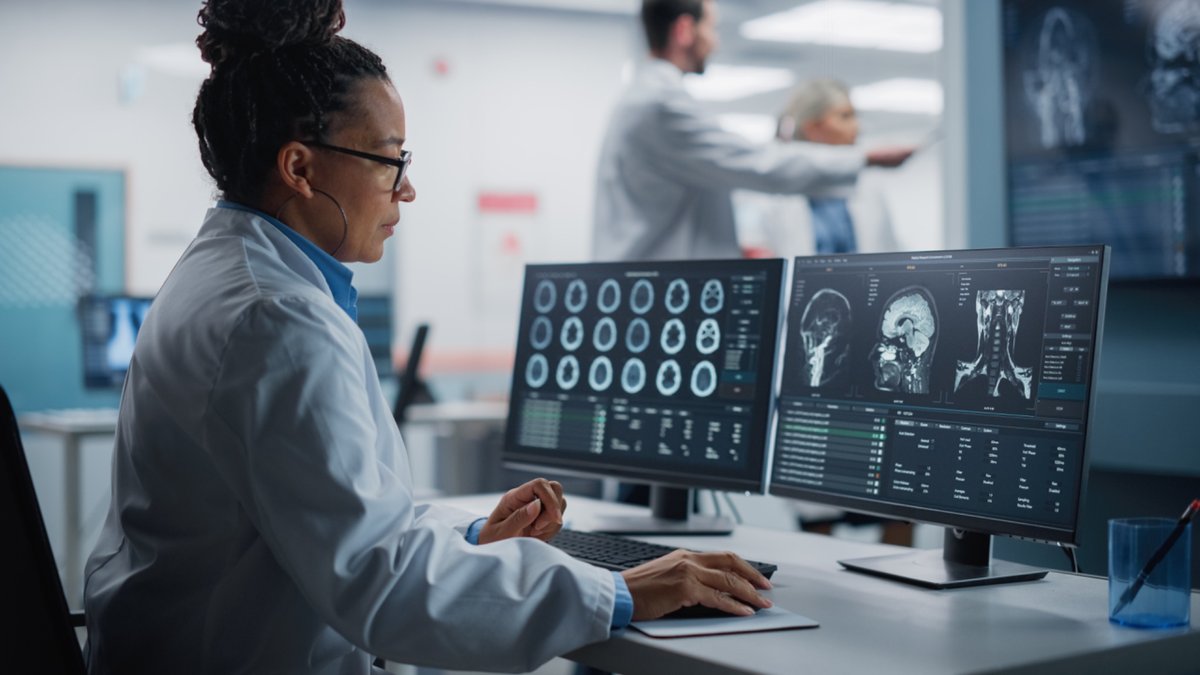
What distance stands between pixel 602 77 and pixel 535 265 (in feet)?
14.0

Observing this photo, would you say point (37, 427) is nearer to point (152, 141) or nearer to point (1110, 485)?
point (152, 141)

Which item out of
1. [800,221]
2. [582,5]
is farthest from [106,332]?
[582,5]

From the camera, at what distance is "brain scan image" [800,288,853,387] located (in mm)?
1619

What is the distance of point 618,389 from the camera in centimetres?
188

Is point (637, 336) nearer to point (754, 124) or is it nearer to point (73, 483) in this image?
point (73, 483)

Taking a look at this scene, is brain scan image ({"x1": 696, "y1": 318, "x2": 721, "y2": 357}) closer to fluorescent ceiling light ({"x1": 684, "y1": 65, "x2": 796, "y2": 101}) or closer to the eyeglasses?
the eyeglasses

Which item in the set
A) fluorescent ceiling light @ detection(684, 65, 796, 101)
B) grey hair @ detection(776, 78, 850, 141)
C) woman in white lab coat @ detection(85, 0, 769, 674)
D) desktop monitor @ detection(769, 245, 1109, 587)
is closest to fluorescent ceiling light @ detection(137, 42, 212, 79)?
fluorescent ceiling light @ detection(684, 65, 796, 101)

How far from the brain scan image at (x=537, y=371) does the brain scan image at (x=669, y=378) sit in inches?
8.7

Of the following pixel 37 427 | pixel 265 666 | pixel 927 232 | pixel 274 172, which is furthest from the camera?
pixel 927 232

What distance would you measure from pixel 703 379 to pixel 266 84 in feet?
2.49

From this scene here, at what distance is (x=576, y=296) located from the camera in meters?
1.95

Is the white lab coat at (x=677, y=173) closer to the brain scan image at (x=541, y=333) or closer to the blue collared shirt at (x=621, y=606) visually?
the brain scan image at (x=541, y=333)

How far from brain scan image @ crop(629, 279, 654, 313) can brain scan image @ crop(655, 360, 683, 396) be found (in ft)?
0.31

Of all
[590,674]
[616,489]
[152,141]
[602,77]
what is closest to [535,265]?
[616,489]
